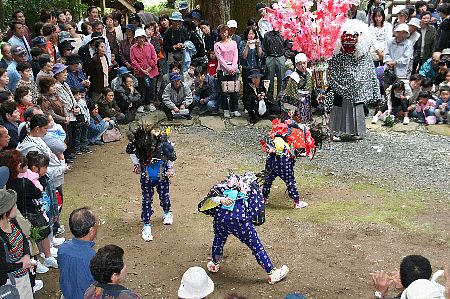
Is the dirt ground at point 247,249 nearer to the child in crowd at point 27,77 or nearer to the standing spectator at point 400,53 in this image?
the child in crowd at point 27,77

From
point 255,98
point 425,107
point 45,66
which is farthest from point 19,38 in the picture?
point 425,107

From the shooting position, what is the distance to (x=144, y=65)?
10.8 metres

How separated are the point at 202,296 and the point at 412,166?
18.1 feet

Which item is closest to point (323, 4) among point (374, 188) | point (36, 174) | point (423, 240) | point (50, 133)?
point (374, 188)

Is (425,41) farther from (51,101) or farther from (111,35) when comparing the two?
(51,101)

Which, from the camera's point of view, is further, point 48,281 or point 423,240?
point 423,240

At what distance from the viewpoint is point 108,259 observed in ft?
11.0

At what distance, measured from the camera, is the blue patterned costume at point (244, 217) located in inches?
Answer: 200

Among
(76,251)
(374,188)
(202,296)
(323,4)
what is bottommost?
(374,188)

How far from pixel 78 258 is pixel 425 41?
9417mm

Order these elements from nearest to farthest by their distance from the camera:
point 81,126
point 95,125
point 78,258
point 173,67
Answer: point 78,258 → point 81,126 → point 95,125 → point 173,67

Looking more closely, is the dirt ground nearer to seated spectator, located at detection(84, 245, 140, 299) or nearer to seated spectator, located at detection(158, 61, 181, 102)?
seated spectator, located at detection(84, 245, 140, 299)

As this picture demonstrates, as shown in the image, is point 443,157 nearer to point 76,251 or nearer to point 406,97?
point 406,97

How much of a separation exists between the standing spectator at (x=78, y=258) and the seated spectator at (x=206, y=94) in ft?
23.6
